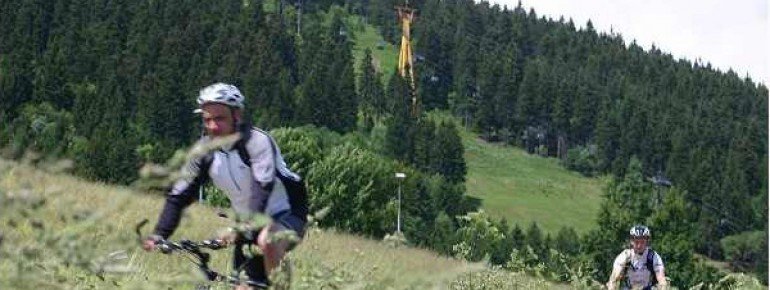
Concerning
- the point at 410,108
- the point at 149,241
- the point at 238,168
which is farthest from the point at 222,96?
the point at 410,108

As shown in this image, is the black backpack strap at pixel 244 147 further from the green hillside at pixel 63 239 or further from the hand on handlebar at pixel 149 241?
the green hillside at pixel 63 239

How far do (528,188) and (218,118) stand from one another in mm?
138410

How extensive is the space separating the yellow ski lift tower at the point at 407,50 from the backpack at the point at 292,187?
146 metres

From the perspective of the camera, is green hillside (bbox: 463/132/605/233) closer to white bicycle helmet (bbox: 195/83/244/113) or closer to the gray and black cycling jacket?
the gray and black cycling jacket

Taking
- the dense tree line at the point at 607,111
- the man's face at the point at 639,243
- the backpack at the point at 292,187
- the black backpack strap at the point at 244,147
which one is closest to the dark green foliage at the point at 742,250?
the dense tree line at the point at 607,111

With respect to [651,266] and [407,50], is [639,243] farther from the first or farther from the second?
[407,50]

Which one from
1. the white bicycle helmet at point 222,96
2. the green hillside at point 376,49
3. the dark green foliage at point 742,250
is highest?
the white bicycle helmet at point 222,96

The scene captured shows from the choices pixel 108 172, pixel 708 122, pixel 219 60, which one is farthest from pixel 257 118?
pixel 708 122

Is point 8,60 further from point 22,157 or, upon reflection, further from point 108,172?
point 22,157

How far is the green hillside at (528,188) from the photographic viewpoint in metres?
130

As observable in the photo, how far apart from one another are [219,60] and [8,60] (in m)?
26.4

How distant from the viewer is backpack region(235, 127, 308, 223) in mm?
4953

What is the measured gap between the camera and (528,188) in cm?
14212

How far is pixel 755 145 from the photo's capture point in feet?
506
